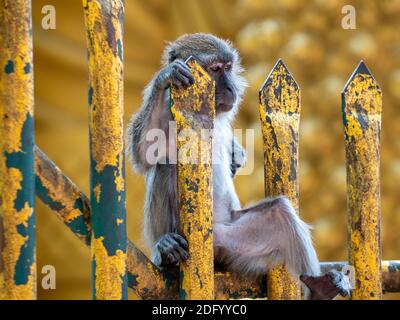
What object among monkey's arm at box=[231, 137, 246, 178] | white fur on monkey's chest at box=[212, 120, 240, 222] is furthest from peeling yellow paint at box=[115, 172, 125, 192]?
monkey's arm at box=[231, 137, 246, 178]

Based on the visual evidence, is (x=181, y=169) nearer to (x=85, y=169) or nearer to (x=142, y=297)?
(x=142, y=297)

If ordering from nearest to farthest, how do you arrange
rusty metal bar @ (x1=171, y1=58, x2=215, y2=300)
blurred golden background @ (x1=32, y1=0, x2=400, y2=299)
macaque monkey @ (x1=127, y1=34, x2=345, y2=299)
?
rusty metal bar @ (x1=171, y1=58, x2=215, y2=300), macaque monkey @ (x1=127, y1=34, x2=345, y2=299), blurred golden background @ (x1=32, y1=0, x2=400, y2=299)

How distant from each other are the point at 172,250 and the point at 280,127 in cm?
58

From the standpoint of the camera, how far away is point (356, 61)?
462 centimetres

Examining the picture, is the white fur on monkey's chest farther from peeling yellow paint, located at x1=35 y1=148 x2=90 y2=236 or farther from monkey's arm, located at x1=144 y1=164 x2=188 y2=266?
peeling yellow paint, located at x1=35 y1=148 x2=90 y2=236

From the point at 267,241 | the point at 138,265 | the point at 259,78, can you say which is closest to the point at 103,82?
the point at 138,265

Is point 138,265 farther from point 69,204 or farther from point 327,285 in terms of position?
point 327,285

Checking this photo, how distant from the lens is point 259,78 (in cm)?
475

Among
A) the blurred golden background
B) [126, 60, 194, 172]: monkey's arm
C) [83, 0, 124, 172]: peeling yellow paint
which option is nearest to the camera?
[83, 0, 124, 172]: peeling yellow paint

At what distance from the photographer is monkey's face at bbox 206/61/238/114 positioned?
332cm

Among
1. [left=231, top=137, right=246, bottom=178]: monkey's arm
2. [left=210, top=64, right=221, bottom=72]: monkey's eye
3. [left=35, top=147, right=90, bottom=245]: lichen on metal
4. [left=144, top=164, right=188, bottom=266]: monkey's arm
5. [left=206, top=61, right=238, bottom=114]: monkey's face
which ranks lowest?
[left=35, top=147, right=90, bottom=245]: lichen on metal

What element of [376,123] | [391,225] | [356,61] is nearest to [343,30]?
[356,61]

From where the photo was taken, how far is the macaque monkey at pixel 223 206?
2.80m
